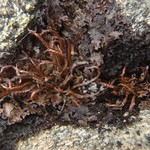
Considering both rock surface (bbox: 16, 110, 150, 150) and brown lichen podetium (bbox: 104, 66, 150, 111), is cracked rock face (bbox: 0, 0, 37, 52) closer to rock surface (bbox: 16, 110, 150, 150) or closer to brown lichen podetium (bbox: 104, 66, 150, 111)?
rock surface (bbox: 16, 110, 150, 150)

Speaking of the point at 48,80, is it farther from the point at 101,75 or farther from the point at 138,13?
the point at 138,13

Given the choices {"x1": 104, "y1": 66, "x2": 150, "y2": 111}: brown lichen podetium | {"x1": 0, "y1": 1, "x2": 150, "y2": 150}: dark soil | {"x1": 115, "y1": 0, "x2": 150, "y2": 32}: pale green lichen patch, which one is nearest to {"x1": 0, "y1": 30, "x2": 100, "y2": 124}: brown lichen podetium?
{"x1": 0, "y1": 1, "x2": 150, "y2": 150}: dark soil

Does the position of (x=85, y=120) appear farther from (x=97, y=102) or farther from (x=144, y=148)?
(x=144, y=148)

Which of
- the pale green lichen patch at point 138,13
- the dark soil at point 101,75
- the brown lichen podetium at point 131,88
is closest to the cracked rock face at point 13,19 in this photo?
the dark soil at point 101,75

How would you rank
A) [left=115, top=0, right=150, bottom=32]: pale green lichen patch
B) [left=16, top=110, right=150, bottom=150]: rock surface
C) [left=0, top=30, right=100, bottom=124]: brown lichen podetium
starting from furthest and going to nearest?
[left=0, top=30, right=100, bottom=124]: brown lichen podetium, [left=115, top=0, right=150, bottom=32]: pale green lichen patch, [left=16, top=110, right=150, bottom=150]: rock surface

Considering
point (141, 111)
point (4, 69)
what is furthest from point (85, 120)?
point (4, 69)

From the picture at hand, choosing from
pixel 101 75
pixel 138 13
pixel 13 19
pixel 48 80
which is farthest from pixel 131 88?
pixel 13 19

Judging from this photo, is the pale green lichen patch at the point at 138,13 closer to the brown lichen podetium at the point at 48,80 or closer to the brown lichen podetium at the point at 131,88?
the brown lichen podetium at the point at 131,88
